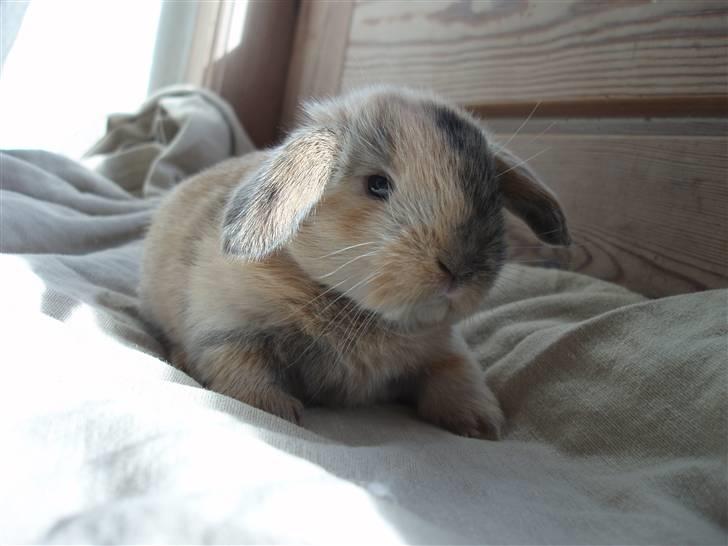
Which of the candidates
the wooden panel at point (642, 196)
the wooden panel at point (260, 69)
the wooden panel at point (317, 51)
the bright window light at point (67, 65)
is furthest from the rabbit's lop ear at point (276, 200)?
the wooden panel at point (260, 69)

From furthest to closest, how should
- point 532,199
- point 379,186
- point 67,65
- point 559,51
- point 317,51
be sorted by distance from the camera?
point 317,51 → point 67,65 → point 559,51 → point 532,199 → point 379,186

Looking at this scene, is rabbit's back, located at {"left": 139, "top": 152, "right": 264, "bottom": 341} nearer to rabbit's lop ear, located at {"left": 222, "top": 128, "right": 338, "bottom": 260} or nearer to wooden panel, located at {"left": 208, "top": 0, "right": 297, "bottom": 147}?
rabbit's lop ear, located at {"left": 222, "top": 128, "right": 338, "bottom": 260}

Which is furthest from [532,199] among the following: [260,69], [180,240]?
[260,69]

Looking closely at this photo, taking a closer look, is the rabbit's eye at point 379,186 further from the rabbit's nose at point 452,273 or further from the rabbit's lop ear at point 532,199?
the rabbit's lop ear at point 532,199

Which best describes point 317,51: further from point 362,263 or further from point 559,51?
point 362,263

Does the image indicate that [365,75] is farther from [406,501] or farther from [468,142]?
[406,501]

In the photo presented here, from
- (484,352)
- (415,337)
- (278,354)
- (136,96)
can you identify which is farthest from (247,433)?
(136,96)
